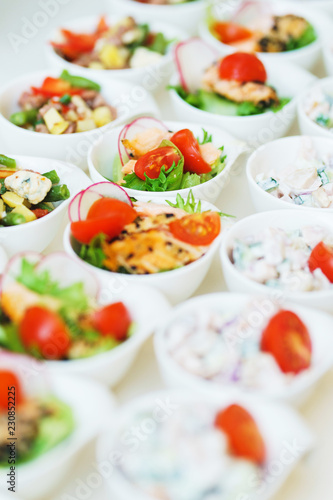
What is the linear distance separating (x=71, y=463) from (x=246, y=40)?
97.9 inches

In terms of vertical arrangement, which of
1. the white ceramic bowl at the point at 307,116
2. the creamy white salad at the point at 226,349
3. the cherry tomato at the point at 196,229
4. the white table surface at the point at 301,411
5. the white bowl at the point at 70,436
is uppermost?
the white ceramic bowl at the point at 307,116

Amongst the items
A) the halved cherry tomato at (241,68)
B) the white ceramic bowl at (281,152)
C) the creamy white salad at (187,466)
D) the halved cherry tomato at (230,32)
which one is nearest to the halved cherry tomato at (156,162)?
the white ceramic bowl at (281,152)

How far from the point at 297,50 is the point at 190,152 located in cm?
118

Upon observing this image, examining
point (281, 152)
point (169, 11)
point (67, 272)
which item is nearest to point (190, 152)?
point (281, 152)

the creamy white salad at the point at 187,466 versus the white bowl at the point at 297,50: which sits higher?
the white bowl at the point at 297,50

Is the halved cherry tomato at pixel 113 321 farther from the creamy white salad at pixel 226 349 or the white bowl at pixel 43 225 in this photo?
the white bowl at pixel 43 225

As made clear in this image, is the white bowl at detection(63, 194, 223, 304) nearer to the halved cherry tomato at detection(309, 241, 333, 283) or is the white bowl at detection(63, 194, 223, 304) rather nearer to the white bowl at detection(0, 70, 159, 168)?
the halved cherry tomato at detection(309, 241, 333, 283)

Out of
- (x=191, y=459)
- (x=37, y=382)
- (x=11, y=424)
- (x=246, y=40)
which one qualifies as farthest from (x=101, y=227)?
(x=246, y=40)

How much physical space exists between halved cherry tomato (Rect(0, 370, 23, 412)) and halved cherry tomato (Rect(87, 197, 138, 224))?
65 centimetres

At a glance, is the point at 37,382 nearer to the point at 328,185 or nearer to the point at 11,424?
the point at 11,424

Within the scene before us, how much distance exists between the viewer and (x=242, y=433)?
1.32m

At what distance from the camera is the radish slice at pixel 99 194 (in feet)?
6.37

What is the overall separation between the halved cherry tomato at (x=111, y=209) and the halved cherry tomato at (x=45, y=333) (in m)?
0.48

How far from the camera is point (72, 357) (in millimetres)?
1493
